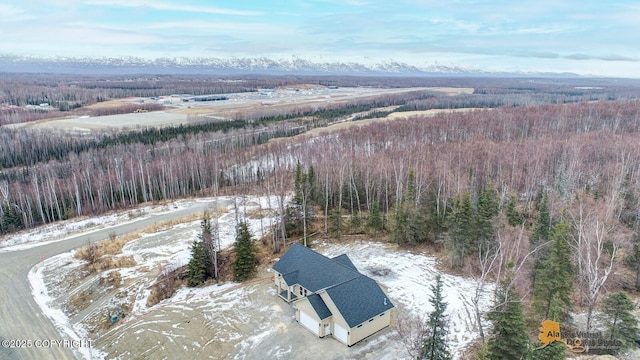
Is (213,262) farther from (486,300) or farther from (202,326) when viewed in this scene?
(486,300)

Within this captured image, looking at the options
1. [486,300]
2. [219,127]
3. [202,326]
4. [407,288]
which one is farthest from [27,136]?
[486,300]

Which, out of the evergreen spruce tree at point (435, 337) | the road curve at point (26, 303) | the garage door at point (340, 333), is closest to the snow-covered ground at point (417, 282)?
the evergreen spruce tree at point (435, 337)

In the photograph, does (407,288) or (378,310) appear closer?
(378,310)

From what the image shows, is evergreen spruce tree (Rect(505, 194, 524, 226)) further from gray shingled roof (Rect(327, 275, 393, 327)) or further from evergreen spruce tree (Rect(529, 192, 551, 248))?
gray shingled roof (Rect(327, 275, 393, 327))

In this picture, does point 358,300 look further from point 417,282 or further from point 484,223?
point 484,223

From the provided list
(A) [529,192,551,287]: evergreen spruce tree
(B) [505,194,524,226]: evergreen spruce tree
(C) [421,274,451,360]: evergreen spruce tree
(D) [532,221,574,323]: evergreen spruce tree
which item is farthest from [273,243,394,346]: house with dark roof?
(B) [505,194,524,226]: evergreen spruce tree

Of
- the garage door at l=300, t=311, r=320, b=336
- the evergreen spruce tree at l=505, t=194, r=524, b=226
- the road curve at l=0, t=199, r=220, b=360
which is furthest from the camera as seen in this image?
the evergreen spruce tree at l=505, t=194, r=524, b=226

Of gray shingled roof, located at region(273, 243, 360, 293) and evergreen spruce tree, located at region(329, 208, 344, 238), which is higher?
gray shingled roof, located at region(273, 243, 360, 293)
